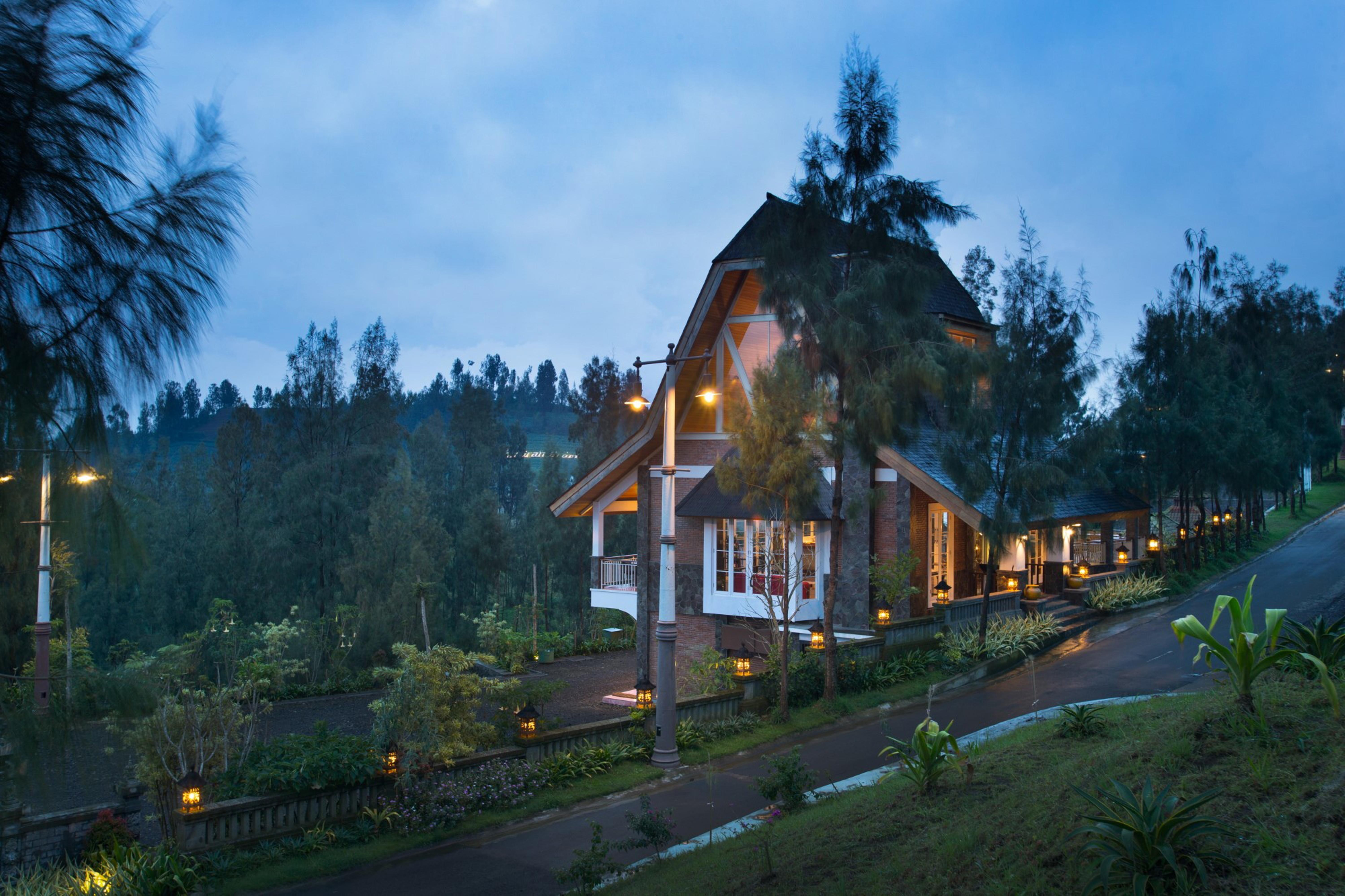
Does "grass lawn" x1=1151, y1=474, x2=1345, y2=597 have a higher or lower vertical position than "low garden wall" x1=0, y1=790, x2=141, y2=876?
higher

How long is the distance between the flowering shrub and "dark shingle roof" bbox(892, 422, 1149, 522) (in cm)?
1016

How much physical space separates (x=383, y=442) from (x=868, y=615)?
3246 cm

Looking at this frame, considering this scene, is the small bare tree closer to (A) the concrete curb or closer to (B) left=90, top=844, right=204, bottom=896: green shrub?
(A) the concrete curb

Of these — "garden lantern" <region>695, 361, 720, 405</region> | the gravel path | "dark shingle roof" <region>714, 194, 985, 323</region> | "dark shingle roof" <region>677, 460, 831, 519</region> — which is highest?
"dark shingle roof" <region>714, 194, 985, 323</region>

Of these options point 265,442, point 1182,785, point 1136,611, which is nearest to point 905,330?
point 1182,785

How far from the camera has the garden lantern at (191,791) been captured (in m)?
10.2

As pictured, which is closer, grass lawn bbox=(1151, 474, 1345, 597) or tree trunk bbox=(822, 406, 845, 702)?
tree trunk bbox=(822, 406, 845, 702)

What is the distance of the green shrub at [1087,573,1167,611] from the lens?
2497cm

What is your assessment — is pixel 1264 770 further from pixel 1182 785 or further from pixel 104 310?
pixel 104 310

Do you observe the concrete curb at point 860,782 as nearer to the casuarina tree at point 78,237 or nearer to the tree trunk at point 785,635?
the tree trunk at point 785,635

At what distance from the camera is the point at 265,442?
46.1m

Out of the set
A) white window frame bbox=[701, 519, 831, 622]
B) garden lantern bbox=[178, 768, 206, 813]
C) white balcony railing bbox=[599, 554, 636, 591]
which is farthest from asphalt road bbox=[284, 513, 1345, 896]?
white balcony railing bbox=[599, 554, 636, 591]

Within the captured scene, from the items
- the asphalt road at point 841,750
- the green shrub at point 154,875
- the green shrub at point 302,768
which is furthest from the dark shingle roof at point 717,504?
the green shrub at point 154,875

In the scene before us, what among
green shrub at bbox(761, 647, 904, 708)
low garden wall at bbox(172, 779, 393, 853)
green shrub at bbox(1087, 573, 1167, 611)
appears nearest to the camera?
low garden wall at bbox(172, 779, 393, 853)
